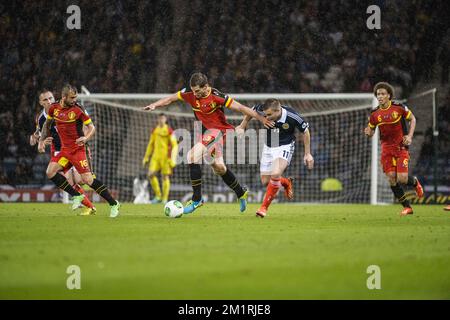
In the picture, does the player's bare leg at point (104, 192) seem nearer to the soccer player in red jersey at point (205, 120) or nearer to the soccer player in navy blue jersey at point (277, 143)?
the soccer player in red jersey at point (205, 120)

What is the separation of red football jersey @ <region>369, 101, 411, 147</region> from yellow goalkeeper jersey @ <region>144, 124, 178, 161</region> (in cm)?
723

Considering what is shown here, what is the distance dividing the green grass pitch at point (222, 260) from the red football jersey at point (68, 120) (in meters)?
2.24

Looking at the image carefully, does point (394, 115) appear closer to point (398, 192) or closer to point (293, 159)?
point (398, 192)

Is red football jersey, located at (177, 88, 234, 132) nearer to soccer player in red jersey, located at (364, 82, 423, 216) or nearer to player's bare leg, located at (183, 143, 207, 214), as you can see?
player's bare leg, located at (183, 143, 207, 214)

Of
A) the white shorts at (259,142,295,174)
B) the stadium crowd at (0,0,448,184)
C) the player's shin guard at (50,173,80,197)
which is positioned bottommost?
the player's shin guard at (50,173,80,197)

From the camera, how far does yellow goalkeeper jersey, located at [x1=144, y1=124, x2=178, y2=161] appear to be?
738 inches


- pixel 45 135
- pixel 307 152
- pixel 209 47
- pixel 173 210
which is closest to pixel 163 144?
pixel 209 47

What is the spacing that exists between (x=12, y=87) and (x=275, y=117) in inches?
553

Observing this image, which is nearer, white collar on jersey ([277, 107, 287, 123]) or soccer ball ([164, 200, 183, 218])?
soccer ball ([164, 200, 183, 218])

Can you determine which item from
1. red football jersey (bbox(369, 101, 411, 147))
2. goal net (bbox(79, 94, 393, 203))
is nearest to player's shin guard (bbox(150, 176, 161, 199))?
goal net (bbox(79, 94, 393, 203))

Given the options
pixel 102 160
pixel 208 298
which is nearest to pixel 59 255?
pixel 208 298

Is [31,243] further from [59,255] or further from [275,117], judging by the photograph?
[275,117]

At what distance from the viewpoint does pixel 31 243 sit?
740 cm

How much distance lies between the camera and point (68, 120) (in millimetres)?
11781
